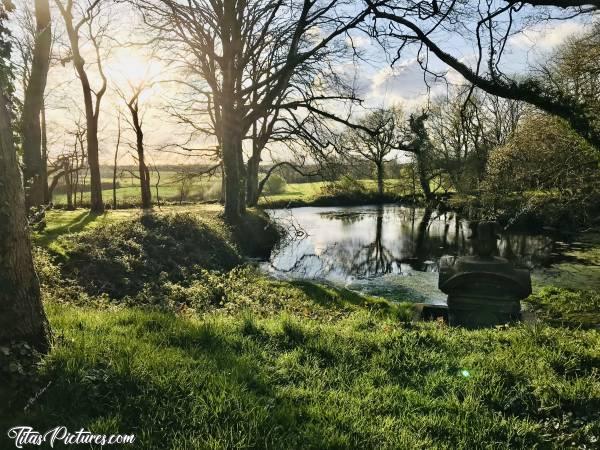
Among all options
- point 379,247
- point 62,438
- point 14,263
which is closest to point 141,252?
point 14,263

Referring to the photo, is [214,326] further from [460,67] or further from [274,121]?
[274,121]

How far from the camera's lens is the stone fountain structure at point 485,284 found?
26.9 feet

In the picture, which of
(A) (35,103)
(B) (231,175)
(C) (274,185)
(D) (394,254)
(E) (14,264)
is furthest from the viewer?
(C) (274,185)

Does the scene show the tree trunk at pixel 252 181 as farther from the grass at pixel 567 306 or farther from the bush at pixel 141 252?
the grass at pixel 567 306

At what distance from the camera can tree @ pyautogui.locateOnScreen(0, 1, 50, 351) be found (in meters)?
3.87

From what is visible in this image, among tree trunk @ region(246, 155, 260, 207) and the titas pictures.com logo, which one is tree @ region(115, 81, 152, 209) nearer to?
tree trunk @ region(246, 155, 260, 207)

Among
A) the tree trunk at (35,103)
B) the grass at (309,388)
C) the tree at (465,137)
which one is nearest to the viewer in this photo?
the grass at (309,388)

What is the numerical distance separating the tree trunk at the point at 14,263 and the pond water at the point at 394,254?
1138 cm

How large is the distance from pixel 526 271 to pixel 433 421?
559 cm

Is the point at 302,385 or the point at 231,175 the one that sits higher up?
the point at 231,175

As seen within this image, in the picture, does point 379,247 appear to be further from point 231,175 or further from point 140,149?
point 140,149

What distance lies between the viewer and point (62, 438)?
3.16 meters

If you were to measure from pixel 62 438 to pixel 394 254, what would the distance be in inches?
820

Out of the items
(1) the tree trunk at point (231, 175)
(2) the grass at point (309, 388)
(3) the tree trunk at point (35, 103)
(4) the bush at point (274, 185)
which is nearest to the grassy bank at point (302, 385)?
(2) the grass at point (309, 388)
